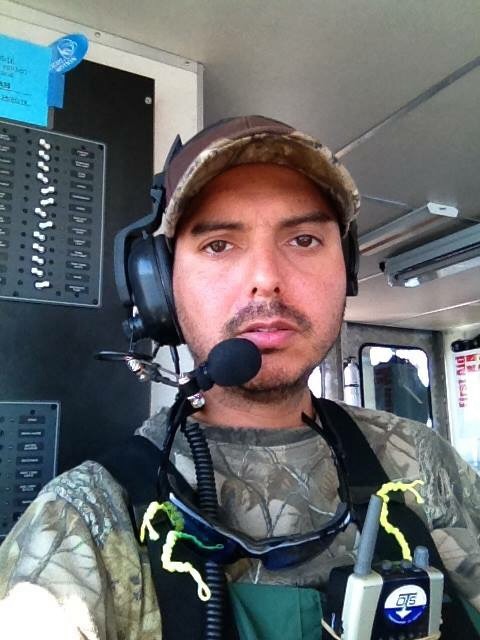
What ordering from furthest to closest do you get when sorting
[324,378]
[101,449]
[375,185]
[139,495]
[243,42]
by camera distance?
[324,378]
[375,185]
[243,42]
[101,449]
[139,495]

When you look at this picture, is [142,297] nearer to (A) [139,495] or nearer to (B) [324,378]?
(A) [139,495]

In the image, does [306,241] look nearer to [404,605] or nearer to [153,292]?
[153,292]

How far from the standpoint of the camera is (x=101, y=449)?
0.95 metres

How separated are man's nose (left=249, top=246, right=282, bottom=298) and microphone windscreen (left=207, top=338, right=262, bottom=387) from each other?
139 mm

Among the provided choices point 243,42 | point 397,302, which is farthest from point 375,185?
point 397,302

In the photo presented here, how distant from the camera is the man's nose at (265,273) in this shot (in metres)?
0.76

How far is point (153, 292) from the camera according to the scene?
2.57 feet

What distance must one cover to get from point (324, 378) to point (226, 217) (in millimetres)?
3173

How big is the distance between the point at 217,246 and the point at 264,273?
0.10m

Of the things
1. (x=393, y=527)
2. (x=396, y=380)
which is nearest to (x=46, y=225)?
(x=393, y=527)

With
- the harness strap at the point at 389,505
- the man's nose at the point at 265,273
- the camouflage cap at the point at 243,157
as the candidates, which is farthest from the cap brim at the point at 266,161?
the harness strap at the point at 389,505

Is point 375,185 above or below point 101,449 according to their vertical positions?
above

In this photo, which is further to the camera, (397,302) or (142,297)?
(397,302)

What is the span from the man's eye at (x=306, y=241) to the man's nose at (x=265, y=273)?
6 centimetres
